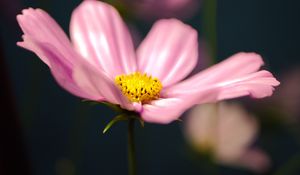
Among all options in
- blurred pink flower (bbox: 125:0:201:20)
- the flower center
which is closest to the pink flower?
the flower center

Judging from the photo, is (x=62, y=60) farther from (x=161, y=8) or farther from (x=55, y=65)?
(x=161, y=8)

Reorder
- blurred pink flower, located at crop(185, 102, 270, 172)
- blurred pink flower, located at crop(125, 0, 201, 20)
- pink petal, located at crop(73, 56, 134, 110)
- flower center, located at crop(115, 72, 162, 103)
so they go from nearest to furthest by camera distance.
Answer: pink petal, located at crop(73, 56, 134, 110) → flower center, located at crop(115, 72, 162, 103) → blurred pink flower, located at crop(125, 0, 201, 20) → blurred pink flower, located at crop(185, 102, 270, 172)

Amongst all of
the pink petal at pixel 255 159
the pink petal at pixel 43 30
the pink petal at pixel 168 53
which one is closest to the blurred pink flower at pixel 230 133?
the pink petal at pixel 255 159

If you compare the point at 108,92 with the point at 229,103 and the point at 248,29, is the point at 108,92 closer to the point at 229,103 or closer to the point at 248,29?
the point at 229,103

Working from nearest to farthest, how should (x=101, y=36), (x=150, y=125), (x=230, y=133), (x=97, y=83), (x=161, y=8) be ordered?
1. (x=97, y=83)
2. (x=101, y=36)
3. (x=161, y=8)
4. (x=230, y=133)
5. (x=150, y=125)

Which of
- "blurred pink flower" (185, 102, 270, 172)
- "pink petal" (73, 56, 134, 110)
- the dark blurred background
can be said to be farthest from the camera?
the dark blurred background

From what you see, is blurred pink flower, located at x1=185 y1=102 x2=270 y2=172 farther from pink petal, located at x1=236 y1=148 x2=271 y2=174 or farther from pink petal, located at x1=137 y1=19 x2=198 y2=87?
pink petal, located at x1=137 y1=19 x2=198 y2=87

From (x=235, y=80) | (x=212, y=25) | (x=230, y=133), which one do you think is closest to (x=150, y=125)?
(x=230, y=133)
